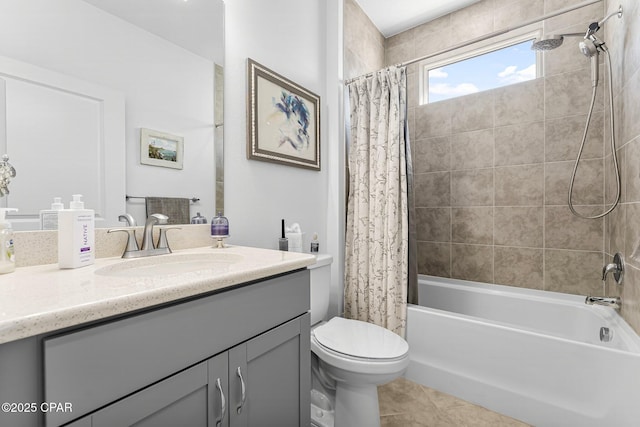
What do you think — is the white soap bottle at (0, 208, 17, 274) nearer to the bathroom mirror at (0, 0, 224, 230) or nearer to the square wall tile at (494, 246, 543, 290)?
the bathroom mirror at (0, 0, 224, 230)

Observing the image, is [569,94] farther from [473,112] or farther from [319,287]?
[319,287]

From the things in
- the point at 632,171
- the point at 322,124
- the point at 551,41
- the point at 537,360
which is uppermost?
the point at 551,41

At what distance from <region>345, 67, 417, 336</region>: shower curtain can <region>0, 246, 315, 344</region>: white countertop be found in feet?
3.70

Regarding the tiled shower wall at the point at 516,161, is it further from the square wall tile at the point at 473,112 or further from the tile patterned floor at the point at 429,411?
the tile patterned floor at the point at 429,411

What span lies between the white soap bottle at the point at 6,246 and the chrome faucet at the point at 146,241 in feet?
0.84

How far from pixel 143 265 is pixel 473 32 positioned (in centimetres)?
288

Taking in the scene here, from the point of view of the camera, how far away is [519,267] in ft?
7.02

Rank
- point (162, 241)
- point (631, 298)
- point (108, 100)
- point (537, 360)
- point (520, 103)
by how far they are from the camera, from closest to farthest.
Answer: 1. point (108, 100)
2. point (162, 241)
3. point (631, 298)
4. point (537, 360)
5. point (520, 103)

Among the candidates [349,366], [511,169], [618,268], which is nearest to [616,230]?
[618,268]

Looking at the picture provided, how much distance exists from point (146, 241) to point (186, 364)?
56 centimetres

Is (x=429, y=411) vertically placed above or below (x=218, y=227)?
below

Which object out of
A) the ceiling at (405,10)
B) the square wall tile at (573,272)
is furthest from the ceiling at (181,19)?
the square wall tile at (573,272)

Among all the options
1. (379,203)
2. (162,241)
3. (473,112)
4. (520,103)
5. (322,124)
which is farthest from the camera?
(473,112)

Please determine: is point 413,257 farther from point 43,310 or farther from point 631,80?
point 43,310
